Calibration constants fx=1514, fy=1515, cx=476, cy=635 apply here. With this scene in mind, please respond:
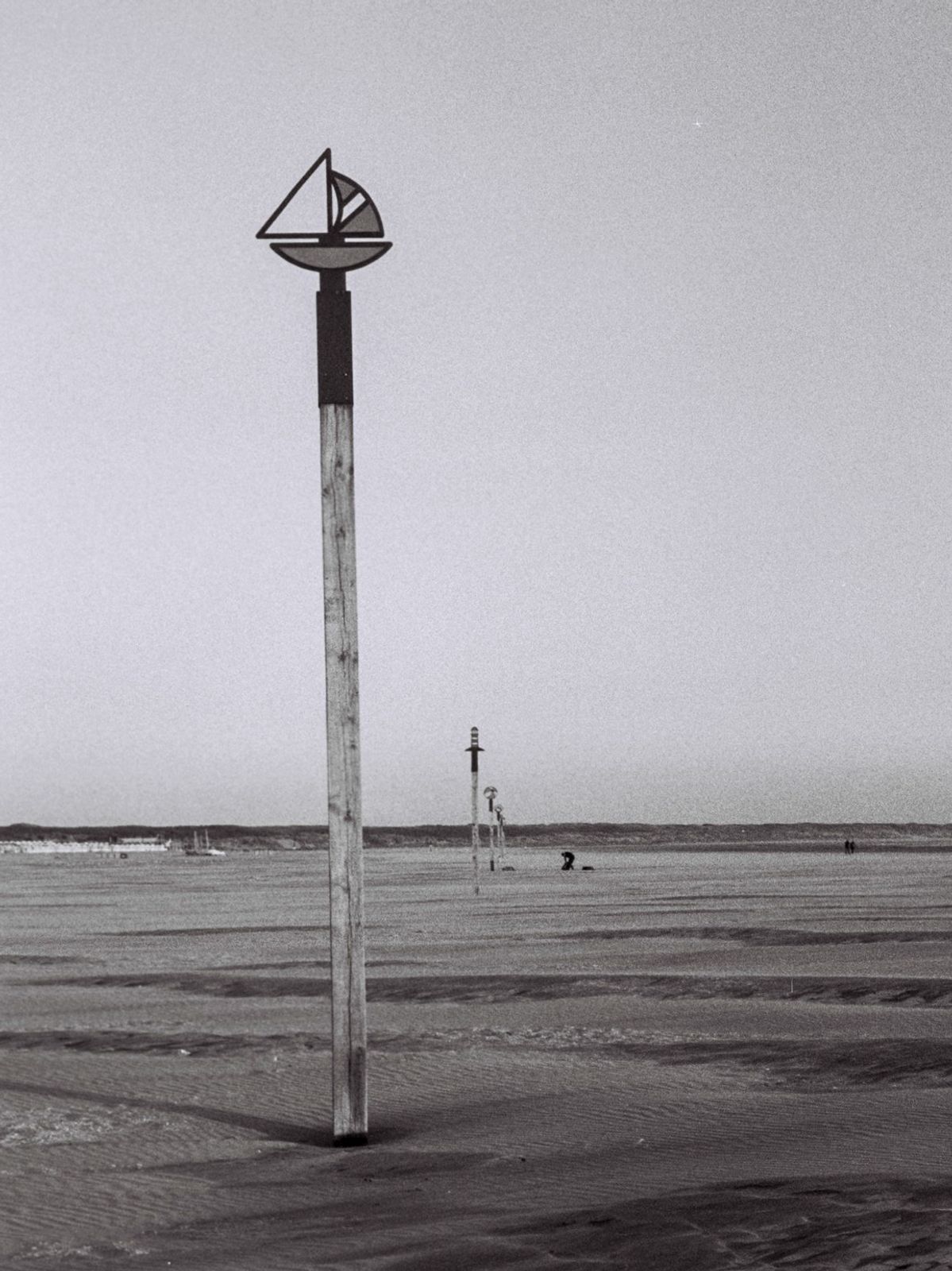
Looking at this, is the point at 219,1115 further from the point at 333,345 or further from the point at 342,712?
the point at 333,345

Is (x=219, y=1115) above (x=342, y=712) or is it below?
below

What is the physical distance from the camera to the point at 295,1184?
6.61m

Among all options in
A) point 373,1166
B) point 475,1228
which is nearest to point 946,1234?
point 475,1228

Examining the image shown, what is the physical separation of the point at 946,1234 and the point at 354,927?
3090mm

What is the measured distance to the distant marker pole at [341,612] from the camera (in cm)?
736

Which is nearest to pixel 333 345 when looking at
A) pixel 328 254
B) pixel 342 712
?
pixel 328 254

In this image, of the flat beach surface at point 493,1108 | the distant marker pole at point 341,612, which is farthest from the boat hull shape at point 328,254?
the flat beach surface at point 493,1108

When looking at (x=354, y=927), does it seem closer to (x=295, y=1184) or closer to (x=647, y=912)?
(x=295, y=1184)

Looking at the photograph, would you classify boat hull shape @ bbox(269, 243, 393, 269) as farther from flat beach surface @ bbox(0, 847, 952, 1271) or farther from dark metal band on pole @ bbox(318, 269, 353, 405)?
flat beach surface @ bbox(0, 847, 952, 1271)

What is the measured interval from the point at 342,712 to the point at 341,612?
49cm

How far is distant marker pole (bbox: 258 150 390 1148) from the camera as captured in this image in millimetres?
7363

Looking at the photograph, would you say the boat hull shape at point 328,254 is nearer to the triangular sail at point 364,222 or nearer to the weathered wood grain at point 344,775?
the triangular sail at point 364,222

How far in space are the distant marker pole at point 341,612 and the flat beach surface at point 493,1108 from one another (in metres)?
0.55

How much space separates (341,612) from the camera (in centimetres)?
752
